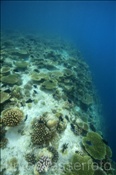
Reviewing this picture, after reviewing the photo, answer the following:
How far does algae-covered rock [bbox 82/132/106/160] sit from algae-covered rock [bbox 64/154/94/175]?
0.65 metres

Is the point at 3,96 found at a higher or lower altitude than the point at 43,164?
higher

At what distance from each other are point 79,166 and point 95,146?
5.54ft

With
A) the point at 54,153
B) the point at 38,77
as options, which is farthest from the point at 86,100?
the point at 54,153

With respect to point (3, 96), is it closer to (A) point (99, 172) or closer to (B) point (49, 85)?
(B) point (49, 85)

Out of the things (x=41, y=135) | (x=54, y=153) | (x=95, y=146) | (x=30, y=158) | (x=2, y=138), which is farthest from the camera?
(x=95, y=146)

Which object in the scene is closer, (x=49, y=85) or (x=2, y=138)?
(x=2, y=138)

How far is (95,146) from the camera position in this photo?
889cm

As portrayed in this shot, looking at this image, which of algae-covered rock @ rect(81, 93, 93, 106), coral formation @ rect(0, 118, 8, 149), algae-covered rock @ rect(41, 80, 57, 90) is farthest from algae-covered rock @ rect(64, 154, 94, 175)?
algae-covered rock @ rect(81, 93, 93, 106)

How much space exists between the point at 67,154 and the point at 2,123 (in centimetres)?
380

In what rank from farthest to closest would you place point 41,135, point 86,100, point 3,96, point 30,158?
point 86,100 → point 3,96 → point 41,135 → point 30,158

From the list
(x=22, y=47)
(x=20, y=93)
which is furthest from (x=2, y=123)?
(x=22, y=47)

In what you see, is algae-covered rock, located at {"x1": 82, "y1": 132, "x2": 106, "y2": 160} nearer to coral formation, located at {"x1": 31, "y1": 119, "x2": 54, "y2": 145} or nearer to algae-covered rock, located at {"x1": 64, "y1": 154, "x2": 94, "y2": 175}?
algae-covered rock, located at {"x1": 64, "y1": 154, "x2": 94, "y2": 175}

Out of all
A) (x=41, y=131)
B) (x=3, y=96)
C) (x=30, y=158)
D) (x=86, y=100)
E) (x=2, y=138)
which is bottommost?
(x=86, y=100)

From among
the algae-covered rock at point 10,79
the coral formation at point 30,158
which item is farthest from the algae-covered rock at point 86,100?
the coral formation at point 30,158
